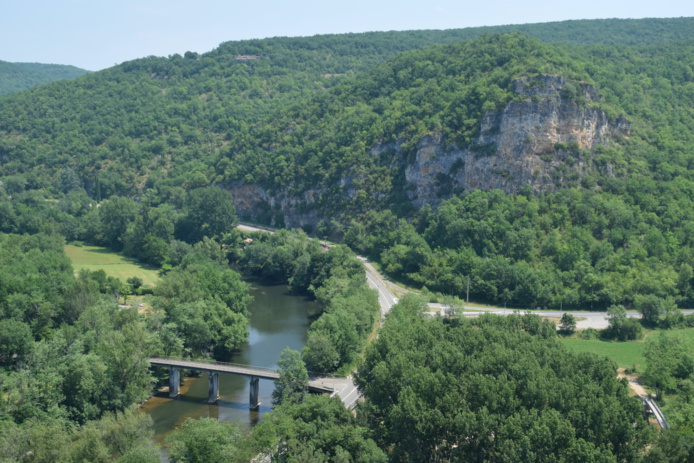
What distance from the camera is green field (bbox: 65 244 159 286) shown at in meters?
101

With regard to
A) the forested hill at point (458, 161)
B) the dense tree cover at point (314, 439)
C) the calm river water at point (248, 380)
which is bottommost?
the calm river water at point (248, 380)

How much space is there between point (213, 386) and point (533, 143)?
64126 millimetres

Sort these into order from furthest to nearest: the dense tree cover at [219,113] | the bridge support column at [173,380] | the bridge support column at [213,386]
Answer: the dense tree cover at [219,113] < the bridge support column at [173,380] < the bridge support column at [213,386]

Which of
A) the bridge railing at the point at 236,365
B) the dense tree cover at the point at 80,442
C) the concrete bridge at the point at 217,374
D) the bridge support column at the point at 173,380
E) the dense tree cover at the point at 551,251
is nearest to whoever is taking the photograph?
the dense tree cover at the point at 80,442

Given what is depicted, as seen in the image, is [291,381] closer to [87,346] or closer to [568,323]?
[87,346]

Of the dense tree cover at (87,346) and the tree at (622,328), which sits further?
the tree at (622,328)

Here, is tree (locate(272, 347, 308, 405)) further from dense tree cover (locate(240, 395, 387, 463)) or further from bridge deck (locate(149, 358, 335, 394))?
dense tree cover (locate(240, 395, 387, 463))

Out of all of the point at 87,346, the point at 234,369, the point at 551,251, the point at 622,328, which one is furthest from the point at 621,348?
the point at 87,346

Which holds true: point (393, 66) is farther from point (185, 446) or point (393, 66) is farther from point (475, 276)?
point (185, 446)

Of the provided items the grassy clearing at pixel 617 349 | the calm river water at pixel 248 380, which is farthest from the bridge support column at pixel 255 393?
the grassy clearing at pixel 617 349

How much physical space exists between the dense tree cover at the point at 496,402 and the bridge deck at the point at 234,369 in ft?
18.4

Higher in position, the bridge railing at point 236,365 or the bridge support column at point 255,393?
the bridge railing at point 236,365

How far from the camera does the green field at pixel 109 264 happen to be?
101 m

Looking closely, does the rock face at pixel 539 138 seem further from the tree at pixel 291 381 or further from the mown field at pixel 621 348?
the tree at pixel 291 381
